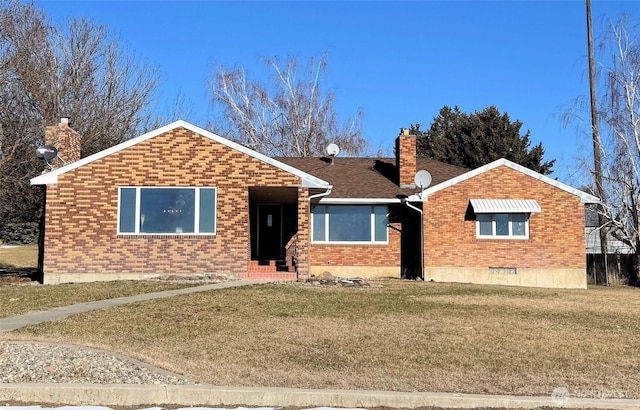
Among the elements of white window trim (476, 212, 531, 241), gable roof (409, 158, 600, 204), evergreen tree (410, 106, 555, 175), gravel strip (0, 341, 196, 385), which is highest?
evergreen tree (410, 106, 555, 175)

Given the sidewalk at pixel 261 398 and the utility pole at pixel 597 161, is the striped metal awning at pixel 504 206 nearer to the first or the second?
the utility pole at pixel 597 161

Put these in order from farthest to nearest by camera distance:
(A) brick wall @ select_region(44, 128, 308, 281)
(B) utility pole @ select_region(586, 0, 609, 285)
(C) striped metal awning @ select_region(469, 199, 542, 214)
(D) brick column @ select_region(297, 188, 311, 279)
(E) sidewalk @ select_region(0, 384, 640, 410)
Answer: (B) utility pole @ select_region(586, 0, 609, 285), (C) striped metal awning @ select_region(469, 199, 542, 214), (D) brick column @ select_region(297, 188, 311, 279), (A) brick wall @ select_region(44, 128, 308, 281), (E) sidewalk @ select_region(0, 384, 640, 410)

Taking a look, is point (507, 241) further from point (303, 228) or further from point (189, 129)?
point (189, 129)

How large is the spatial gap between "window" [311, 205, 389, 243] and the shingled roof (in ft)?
1.81

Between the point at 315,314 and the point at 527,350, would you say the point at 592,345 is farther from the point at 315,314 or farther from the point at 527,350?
the point at 315,314

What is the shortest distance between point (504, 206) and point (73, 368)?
570 inches

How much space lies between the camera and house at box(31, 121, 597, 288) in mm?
16156

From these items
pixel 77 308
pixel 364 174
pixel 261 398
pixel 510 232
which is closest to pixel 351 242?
pixel 364 174

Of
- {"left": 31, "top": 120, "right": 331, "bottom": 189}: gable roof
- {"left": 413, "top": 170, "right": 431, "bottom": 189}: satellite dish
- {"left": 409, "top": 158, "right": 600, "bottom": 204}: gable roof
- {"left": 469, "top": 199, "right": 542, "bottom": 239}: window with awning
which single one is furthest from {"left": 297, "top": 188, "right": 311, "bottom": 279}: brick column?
{"left": 469, "top": 199, "right": 542, "bottom": 239}: window with awning

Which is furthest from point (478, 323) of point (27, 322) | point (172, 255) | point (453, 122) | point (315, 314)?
point (453, 122)

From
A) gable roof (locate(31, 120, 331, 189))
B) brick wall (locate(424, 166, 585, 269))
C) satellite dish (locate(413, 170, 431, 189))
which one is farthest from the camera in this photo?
satellite dish (locate(413, 170, 431, 189))

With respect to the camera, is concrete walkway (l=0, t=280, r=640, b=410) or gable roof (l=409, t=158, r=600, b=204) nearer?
concrete walkway (l=0, t=280, r=640, b=410)

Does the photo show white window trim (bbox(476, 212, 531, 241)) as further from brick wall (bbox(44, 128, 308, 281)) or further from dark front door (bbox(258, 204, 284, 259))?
dark front door (bbox(258, 204, 284, 259))

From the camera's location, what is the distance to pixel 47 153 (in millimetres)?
16812
